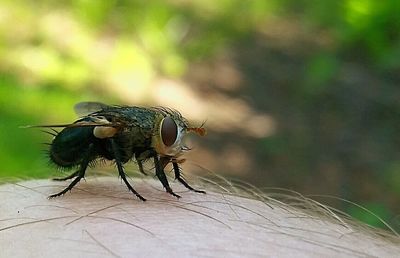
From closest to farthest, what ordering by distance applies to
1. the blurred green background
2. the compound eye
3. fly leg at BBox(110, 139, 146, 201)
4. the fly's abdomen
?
fly leg at BBox(110, 139, 146, 201)
the compound eye
the fly's abdomen
the blurred green background

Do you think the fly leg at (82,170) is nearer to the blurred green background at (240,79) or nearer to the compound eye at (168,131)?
the compound eye at (168,131)

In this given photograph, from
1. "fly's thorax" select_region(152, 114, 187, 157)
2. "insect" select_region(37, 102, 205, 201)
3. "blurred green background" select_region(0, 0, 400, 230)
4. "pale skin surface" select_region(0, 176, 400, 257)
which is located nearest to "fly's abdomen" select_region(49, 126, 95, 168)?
"insect" select_region(37, 102, 205, 201)

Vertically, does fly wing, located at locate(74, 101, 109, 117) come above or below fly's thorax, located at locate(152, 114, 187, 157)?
below

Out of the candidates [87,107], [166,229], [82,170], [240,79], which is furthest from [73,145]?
[240,79]

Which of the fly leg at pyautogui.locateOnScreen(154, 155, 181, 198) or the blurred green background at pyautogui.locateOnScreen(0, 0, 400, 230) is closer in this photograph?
the fly leg at pyautogui.locateOnScreen(154, 155, 181, 198)

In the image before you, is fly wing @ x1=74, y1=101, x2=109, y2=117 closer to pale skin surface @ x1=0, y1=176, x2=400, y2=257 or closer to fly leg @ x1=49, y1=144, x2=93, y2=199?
fly leg @ x1=49, y1=144, x2=93, y2=199

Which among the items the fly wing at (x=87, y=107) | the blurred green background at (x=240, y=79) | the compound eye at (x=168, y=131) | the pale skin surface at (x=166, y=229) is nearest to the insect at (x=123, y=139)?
the compound eye at (x=168, y=131)

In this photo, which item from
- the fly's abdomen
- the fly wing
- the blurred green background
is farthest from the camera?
the blurred green background

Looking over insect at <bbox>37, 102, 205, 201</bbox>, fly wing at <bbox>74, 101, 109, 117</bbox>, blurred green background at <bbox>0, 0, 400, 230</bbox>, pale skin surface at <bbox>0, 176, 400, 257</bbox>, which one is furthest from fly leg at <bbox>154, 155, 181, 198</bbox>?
blurred green background at <bbox>0, 0, 400, 230</bbox>
